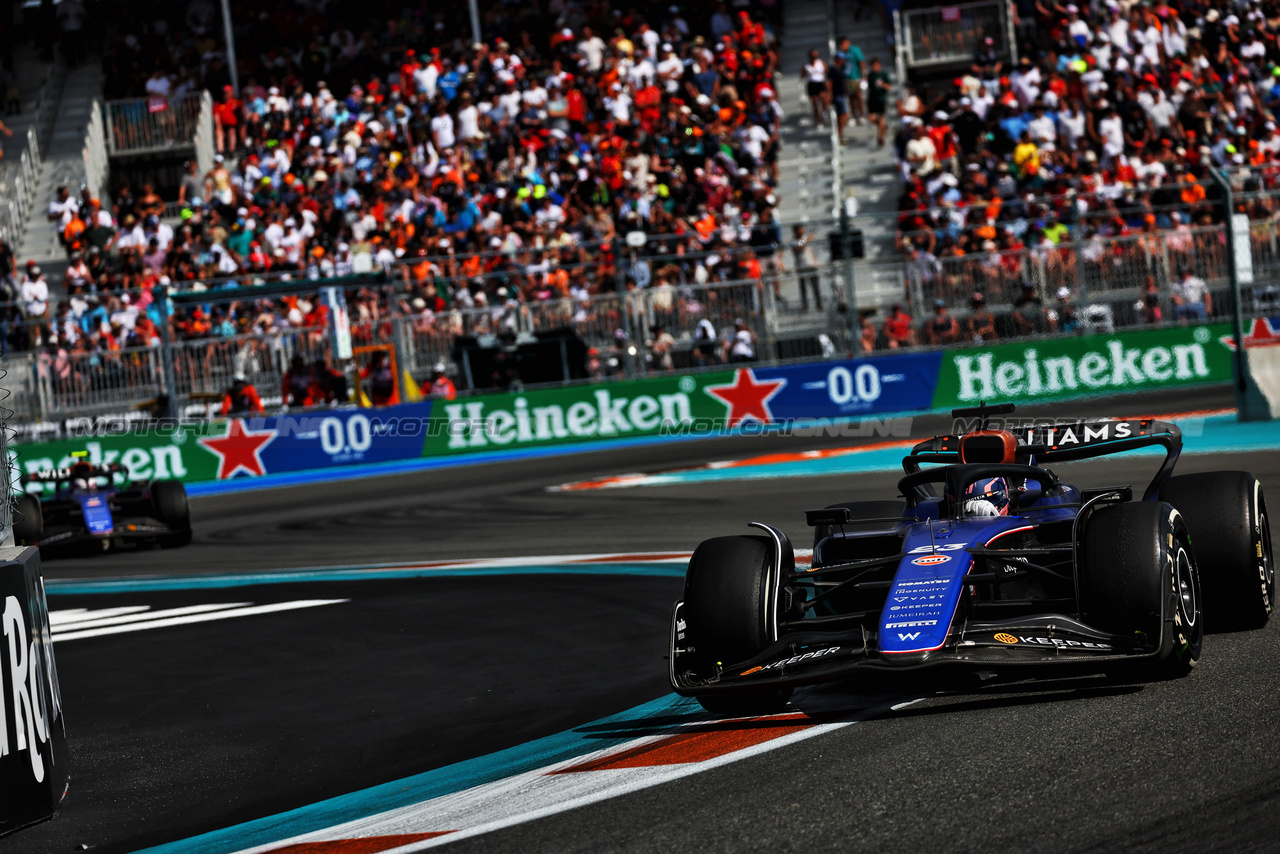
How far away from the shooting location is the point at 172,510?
48.7 feet

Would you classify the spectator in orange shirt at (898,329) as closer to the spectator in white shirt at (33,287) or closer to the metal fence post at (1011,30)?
the metal fence post at (1011,30)

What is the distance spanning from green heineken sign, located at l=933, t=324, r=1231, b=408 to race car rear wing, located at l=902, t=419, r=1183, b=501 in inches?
528

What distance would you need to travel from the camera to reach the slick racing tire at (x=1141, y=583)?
5316 millimetres

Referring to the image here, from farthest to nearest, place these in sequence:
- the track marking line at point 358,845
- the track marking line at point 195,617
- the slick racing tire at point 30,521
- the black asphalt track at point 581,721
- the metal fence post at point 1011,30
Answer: the metal fence post at point 1011,30, the slick racing tire at point 30,521, the track marking line at point 195,617, the track marking line at point 358,845, the black asphalt track at point 581,721

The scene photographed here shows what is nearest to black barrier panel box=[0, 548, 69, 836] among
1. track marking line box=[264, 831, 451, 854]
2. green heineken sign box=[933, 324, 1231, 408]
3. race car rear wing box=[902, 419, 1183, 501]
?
track marking line box=[264, 831, 451, 854]

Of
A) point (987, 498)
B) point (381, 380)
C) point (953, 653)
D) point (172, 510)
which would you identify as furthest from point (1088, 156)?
point (953, 653)

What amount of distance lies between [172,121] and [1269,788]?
92.5 ft

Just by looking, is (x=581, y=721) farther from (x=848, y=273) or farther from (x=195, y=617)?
(x=848, y=273)

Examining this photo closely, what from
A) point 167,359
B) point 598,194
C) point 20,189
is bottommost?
point 167,359

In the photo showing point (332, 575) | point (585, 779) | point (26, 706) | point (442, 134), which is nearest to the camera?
point (26, 706)

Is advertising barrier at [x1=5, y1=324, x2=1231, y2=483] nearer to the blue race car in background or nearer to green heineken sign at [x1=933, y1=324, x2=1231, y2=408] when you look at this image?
green heineken sign at [x1=933, y1=324, x2=1231, y2=408]

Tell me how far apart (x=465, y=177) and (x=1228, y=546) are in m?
20.6

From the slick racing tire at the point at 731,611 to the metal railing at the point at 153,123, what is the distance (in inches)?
1001

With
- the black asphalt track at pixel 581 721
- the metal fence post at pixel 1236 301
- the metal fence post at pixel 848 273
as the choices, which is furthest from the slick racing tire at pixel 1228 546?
the metal fence post at pixel 848 273
